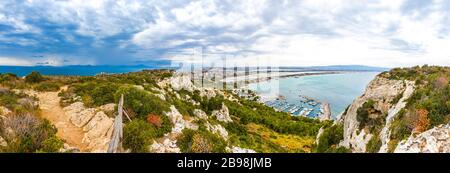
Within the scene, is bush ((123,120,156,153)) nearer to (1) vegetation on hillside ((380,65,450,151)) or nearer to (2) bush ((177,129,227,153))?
(2) bush ((177,129,227,153))

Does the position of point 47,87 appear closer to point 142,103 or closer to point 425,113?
point 142,103

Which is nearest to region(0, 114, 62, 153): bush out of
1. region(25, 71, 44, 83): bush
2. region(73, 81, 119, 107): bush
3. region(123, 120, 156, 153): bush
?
region(123, 120, 156, 153): bush

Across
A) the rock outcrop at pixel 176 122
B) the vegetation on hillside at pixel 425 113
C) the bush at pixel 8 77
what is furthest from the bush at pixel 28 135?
the vegetation on hillside at pixel 425 113

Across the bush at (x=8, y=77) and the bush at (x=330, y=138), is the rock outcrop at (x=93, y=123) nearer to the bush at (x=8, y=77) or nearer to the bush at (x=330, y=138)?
the bush at (x=8, y=77)

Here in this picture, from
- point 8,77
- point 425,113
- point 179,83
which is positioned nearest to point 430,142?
point 425,113

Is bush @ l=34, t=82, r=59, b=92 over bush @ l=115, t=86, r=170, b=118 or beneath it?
over
